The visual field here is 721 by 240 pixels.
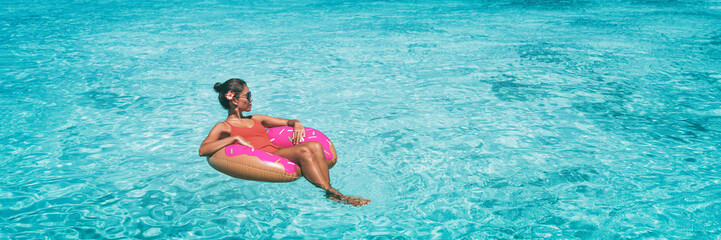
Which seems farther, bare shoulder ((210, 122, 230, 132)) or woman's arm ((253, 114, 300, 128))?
woman's arm ((253, 114, 300, 128))

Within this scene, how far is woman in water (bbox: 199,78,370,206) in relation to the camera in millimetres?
3875

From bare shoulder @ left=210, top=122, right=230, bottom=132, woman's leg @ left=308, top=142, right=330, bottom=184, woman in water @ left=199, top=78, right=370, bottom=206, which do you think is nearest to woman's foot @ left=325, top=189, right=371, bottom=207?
woman in water @ left=199, top=78, right=370, bottom=206

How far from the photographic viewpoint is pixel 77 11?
1451 centimetres

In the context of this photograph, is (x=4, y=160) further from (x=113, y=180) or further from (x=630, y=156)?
(x=630, y=156)

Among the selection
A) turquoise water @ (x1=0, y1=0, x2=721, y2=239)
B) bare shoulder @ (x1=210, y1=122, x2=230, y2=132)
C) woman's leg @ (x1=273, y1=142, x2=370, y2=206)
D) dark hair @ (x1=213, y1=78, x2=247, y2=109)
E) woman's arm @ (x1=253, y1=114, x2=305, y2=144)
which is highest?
dark hair @ (x1=213, y1=78, x2=247, y2=109)

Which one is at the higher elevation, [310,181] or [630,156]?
[310,181]

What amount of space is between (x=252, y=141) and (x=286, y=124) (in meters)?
0.44

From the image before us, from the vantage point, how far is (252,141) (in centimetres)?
411

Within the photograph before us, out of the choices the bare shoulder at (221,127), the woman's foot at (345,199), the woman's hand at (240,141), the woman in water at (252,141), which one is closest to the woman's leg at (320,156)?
the woman in water at (252,141)

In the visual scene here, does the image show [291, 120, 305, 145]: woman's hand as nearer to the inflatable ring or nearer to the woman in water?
the woman in water

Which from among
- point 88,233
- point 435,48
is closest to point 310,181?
point 88,233

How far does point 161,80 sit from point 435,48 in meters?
4.73

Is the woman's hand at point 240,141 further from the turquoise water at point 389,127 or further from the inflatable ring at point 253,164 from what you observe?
the turquoise water at point 389,127

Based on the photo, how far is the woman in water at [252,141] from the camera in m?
3.88
